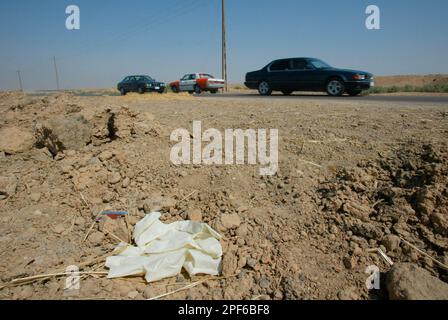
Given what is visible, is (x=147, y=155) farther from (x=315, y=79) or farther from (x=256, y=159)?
(x=315, y=79)

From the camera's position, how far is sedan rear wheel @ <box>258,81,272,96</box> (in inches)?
512

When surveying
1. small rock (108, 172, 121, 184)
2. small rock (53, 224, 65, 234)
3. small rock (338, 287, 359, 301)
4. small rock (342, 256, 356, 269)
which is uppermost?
small rock (108, 172, 121, 184)

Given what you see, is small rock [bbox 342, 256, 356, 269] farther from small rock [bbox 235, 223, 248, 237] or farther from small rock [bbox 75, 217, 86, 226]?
small rock [bbox 75, 217, 86, 226]

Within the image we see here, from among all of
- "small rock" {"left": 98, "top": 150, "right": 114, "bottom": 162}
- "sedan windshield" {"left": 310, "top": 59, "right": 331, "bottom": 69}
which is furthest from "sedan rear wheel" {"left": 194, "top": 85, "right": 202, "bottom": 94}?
"small rock" {"left": 98, "top": 150, "right": 114, "bottom": 162}

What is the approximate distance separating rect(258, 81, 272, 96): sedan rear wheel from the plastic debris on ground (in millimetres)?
11008

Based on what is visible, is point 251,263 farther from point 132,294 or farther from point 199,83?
point 199,83

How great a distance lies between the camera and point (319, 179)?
A: 3.20m

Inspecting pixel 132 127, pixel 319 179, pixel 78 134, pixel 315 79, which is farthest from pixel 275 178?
pixel 315 79

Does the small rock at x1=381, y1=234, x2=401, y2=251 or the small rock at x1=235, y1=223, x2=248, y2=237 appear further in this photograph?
the small rock at x1=235, y1=223, x2=248, y2=237

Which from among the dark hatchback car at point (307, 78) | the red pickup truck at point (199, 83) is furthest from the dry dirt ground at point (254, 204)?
the red pickup truck at point (199, 83)

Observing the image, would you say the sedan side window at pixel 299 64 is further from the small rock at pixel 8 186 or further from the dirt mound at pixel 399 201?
the small rock at pixel 8 186

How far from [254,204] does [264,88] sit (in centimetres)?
1075

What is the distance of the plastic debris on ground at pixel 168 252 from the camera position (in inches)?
92.5
